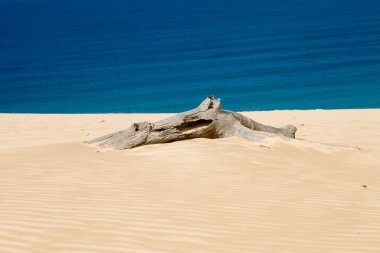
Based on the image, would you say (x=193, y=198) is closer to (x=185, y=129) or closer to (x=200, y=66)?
(x=185, y=129)

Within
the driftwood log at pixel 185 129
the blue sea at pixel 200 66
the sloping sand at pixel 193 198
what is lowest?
the sloping sand at pixel 193 198

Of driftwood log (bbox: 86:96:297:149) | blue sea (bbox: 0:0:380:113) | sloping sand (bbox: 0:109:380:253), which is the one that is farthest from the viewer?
blue sea (bbox: 0:0:380:113)

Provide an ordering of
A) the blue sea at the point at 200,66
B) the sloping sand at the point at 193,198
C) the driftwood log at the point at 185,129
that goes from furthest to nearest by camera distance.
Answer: the blue sea at the point at 200,66 < the driftwood log at the point at 185,129 < the sloping sand at the point at 193,198

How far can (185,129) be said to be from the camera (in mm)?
10680

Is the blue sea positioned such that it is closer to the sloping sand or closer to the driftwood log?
the driftwood log

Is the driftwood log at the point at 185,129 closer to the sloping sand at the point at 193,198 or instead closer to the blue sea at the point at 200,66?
the sloping sand at the point at 193,198

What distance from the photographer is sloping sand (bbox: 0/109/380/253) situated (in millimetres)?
4832

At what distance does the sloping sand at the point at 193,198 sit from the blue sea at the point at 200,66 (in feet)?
56.1

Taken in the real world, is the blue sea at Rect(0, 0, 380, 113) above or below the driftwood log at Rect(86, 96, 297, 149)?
above

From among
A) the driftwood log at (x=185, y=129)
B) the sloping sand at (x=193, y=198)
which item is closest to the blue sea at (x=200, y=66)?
the driftwood log at (x=185, y=129)

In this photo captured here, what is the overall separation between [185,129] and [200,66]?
1217 inches

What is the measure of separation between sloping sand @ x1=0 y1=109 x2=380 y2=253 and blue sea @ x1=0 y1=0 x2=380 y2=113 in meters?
17.1

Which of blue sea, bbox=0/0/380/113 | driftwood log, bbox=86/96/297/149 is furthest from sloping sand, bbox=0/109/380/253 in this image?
blue sea, bbox=0/0/380/113

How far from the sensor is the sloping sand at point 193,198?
190 inches
